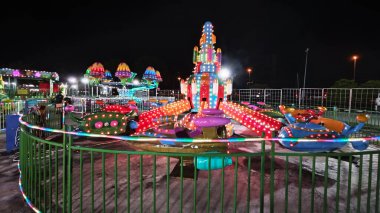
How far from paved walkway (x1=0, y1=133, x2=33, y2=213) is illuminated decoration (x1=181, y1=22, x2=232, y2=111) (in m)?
5.11

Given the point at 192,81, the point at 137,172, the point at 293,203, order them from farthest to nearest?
the point at 192,81 < the point at 137,172 < the point at 293,203

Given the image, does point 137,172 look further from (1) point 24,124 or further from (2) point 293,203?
(2) point 293,203

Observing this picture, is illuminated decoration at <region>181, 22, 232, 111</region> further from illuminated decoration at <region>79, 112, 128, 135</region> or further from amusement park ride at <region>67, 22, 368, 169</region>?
illuminated decoration at <region>79, 112, 128, 135</region>

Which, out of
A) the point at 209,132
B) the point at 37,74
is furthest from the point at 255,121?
the point at 37,74

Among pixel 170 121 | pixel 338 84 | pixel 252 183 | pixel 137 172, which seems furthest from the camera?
pixel 338 84

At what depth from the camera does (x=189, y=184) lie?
17.2 ft

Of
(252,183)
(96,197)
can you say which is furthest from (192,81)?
(96,197)

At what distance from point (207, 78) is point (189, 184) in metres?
3.94

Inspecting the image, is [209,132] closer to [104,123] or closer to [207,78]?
[207,78]

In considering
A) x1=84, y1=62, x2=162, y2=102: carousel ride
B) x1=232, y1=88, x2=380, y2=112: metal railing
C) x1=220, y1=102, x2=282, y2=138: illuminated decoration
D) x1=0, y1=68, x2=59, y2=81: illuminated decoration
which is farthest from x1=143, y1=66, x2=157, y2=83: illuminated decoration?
x1=220, y1=102, x2=282, y2=138: illuminated decoration

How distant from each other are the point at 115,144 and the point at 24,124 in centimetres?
418

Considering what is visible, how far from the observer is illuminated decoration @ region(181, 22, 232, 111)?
830 centimetres

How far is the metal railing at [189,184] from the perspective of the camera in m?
3.26

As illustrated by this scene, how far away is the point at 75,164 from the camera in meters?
6.56
